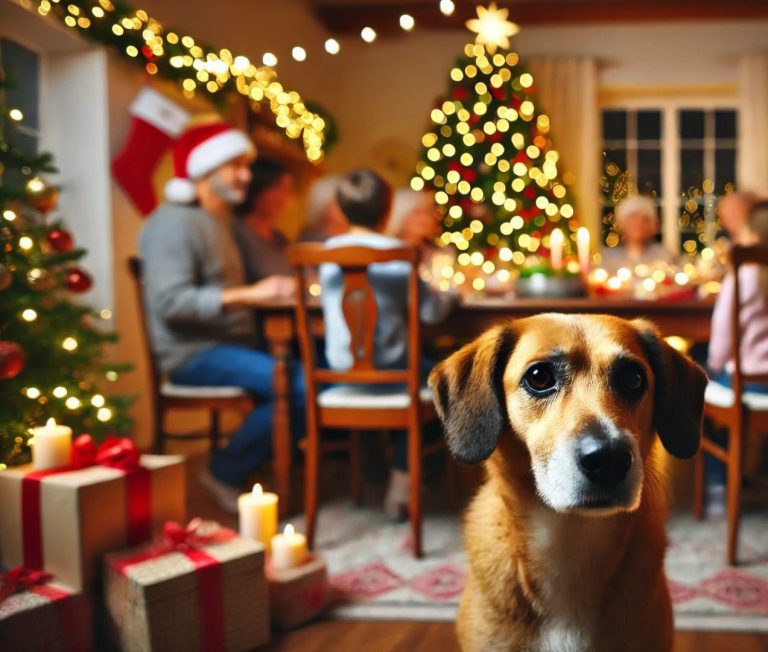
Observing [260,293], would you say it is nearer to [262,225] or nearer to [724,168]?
[262,225]

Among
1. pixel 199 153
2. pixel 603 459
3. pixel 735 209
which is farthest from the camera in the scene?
pixel 735 209

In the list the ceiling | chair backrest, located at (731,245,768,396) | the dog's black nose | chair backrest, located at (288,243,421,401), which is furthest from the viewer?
the ceiling

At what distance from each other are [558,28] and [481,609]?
246 inches

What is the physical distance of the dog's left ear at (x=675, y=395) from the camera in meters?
1.23

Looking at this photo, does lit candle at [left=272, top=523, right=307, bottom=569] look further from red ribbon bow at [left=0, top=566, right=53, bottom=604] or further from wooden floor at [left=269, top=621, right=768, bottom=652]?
red ribbon bow at [left=0, top=566, right=53, bottom=604]

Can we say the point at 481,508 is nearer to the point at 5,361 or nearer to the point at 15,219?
the point at 5,361

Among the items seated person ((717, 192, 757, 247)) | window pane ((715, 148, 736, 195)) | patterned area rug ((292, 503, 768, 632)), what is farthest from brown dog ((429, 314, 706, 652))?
window pane ((715, 148, 736, 195))

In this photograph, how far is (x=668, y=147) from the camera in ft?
21.9

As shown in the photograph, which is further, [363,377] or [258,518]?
[363,377]

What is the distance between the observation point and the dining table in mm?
2559

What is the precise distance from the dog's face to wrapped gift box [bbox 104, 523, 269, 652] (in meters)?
0.73

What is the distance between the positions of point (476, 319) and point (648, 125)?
4.93 m

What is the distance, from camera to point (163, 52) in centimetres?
354

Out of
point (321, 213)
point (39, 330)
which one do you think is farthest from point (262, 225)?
point (39, 330)
